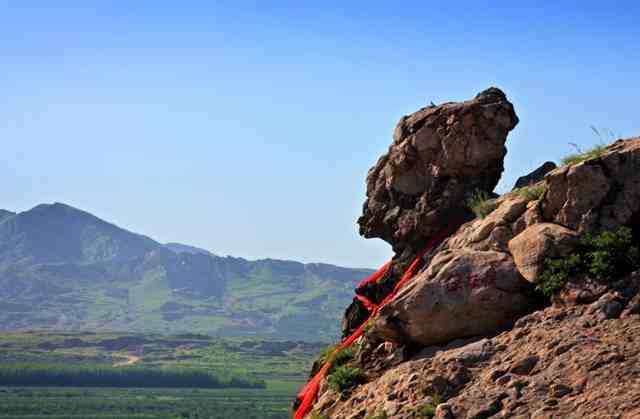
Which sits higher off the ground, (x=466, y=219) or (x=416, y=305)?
(x=466, y=219)

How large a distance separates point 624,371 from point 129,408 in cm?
19233

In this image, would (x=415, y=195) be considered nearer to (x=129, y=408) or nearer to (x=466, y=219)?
(x=466, y=219)

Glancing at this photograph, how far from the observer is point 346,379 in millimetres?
22438

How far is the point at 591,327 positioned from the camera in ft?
60.6

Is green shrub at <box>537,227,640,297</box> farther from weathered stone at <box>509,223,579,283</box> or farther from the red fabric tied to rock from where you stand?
the red fabric tied to rock

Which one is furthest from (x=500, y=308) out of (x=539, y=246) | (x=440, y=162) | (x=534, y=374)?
(x=440, y=162)

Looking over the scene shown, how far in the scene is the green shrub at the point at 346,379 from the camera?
875 inches

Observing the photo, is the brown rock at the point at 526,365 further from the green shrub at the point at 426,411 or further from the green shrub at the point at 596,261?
the green shrub at the point at 596,261

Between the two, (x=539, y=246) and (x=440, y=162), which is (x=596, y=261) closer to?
(x=539, y=246)

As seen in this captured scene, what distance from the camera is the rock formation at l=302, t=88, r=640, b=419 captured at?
17484mm

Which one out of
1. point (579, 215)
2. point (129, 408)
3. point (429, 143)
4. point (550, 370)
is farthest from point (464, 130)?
point (129, 408)

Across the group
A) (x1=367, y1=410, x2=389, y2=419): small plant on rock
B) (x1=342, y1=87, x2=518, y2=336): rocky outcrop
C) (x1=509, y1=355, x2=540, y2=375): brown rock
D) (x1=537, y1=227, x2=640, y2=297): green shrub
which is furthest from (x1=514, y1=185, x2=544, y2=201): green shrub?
(x1=367, y1=410, x2=389, y2=419): small plant on rock

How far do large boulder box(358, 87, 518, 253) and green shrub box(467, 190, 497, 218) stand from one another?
1.31ft

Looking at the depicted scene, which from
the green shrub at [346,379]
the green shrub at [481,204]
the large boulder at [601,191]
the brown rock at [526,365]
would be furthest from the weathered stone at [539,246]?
the green shrub at [346,379]
